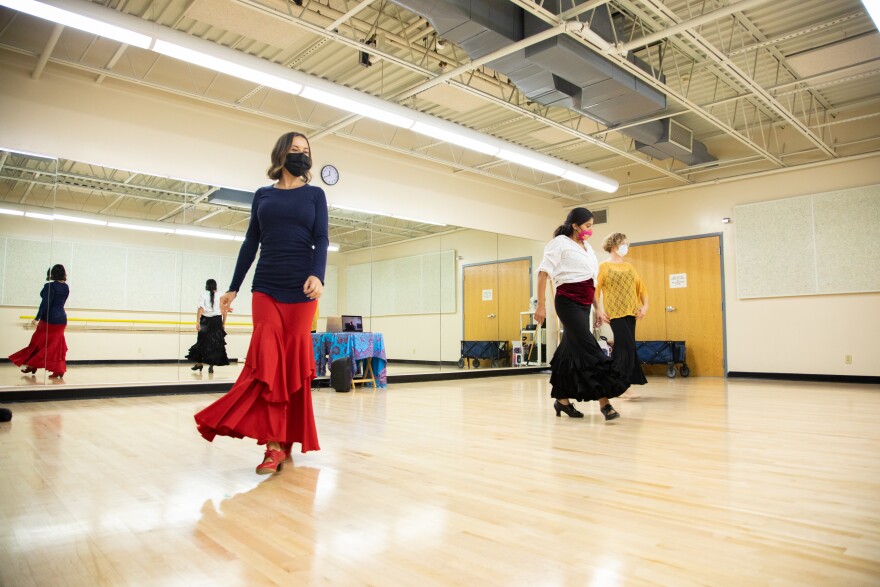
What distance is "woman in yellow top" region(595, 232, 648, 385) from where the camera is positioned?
5223mm

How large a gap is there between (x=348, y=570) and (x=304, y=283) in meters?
1.45

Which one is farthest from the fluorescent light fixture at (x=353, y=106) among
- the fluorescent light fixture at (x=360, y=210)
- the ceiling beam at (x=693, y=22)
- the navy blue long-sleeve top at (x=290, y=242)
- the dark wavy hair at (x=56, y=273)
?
the navy blue long-sleeve top at (x=290, y=242)

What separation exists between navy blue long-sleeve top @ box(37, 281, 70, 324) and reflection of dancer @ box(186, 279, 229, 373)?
1.41 metres

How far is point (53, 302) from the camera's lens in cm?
615

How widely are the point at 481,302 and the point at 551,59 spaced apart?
235 inches

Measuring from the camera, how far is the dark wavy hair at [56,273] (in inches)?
244

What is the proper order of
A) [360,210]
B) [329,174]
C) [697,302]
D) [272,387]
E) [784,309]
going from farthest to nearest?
[697,302] < [784,309] < [360,210] < [329,174] < [272,387]

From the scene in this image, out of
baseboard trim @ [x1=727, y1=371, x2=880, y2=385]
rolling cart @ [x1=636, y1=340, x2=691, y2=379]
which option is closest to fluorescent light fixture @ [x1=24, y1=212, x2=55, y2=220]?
rolling cart @ [x1=636, y1=340, x2=691, y2=379]

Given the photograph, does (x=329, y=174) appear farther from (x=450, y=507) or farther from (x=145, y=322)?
(x=450, y=507)

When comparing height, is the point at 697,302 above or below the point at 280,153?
below

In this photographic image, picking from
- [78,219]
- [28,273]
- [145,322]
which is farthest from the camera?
[145,322]

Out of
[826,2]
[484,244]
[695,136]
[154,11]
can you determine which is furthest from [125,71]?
[695,136]

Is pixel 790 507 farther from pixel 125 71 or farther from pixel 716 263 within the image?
pixel 716 263

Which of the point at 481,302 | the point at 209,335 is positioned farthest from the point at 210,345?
the point at 481,302
